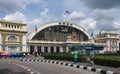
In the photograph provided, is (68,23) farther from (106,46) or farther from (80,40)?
(106,46)

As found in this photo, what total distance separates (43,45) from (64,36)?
14.8 meters

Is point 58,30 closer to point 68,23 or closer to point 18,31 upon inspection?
point 68,23

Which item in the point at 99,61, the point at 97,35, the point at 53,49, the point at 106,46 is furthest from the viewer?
the point at 97,35

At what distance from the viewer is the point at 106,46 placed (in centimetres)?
11175

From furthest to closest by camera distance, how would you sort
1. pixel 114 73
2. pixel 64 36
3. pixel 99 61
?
pixel 64 36
pixel 99 61
pixel 114 73

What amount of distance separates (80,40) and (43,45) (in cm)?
2289

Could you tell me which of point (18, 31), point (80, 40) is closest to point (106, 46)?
point (80, 40)

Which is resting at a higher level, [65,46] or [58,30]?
[58,30]

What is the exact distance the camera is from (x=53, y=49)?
95.4 metres

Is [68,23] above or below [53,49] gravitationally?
above

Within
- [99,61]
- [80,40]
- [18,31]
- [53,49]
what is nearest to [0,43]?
[18,31]

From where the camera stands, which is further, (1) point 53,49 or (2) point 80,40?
(2) point 80,40

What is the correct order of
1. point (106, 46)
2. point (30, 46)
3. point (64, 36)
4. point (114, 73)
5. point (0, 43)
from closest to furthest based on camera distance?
point (114, 73) < point (0, 43) < point (30, 46) < point (64, 36) < point (106, 46)

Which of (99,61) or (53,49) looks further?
(53,49)
